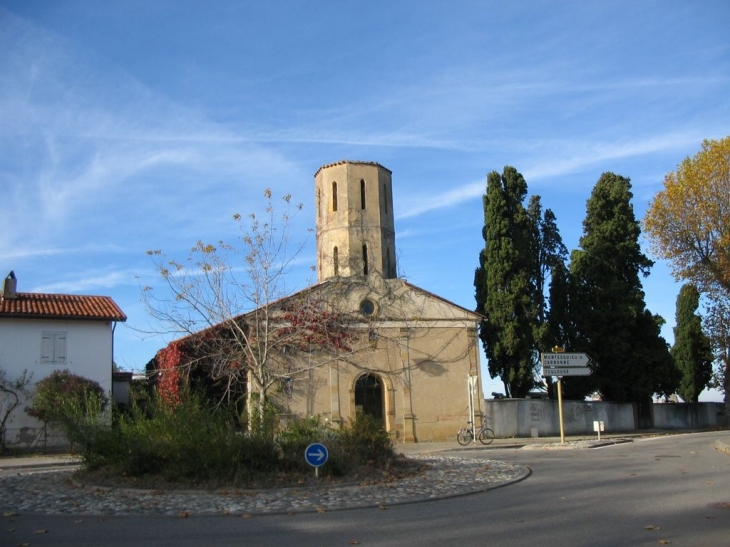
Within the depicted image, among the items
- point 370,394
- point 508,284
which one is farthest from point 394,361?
point 508,284

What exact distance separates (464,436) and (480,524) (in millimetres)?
20027

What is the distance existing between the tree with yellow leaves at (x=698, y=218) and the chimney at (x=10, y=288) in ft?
99.5

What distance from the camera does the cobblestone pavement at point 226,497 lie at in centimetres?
1085

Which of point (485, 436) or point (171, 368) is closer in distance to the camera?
point (171, 368)

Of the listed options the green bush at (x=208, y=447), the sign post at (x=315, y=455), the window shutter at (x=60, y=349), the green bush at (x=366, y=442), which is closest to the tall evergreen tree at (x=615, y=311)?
the window shutter at (x=60, y=349)


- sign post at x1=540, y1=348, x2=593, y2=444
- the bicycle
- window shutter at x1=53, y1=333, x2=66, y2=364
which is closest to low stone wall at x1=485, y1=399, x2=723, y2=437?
the bicycle

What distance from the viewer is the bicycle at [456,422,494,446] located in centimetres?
2923

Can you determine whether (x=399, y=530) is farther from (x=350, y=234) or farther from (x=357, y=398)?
(x=350, y=234)

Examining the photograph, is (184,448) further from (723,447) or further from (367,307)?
(367,307)

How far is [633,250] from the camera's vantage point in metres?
40.7

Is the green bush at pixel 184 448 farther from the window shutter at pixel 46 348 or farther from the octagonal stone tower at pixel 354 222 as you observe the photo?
the octagonal stone tower at pixel 354 222

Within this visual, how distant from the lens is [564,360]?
2633 cm

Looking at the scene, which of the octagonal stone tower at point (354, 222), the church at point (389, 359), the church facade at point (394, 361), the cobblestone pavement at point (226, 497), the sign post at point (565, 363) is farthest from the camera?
the octagonal stone tower at point (354, 222)

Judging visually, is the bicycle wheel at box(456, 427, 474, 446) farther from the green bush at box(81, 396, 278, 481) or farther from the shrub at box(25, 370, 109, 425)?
the green bush at box(81, 396, 278, 481)
